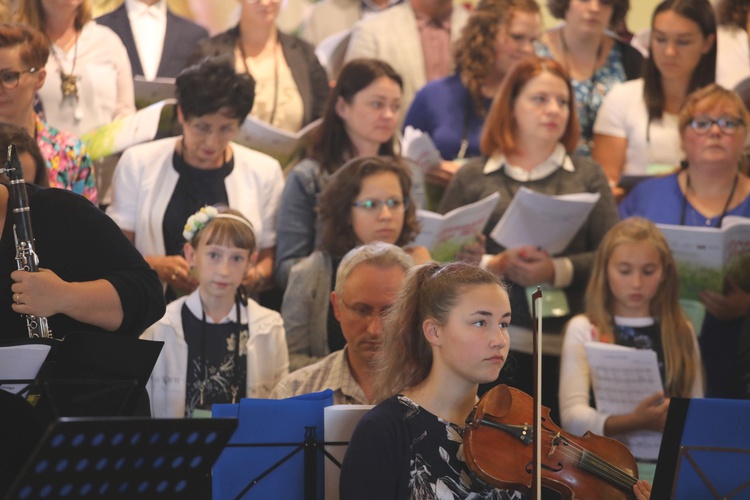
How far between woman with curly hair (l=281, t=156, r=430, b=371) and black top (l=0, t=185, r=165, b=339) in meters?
1.10

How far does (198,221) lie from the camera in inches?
144

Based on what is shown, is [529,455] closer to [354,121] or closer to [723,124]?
[354,121]

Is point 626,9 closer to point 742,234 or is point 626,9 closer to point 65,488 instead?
point 742,234

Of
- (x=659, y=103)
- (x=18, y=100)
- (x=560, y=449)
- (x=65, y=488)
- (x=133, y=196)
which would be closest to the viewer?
(x=65, y=488)

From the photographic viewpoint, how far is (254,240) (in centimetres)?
370

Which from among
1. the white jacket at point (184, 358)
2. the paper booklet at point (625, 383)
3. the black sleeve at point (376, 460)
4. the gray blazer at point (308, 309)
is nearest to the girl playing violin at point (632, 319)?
the paper booklet at point (625, 383)

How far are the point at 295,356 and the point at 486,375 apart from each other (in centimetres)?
123

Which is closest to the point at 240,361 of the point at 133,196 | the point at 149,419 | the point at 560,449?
the point at 133,196

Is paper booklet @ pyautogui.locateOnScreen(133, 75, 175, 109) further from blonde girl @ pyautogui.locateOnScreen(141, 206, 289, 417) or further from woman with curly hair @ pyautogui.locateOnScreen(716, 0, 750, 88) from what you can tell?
woman with curly hair @ pyautogui.locateOnScreen(716, 0, 750, 88)

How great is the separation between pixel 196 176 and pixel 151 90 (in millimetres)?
425

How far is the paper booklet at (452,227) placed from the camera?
12.7ft

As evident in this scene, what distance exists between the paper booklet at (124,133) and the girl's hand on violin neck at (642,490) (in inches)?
85.8

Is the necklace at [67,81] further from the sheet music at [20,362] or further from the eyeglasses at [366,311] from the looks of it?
the sheet music at [20,362]

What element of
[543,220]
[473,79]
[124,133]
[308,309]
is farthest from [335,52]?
[308,309]
